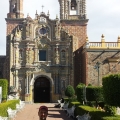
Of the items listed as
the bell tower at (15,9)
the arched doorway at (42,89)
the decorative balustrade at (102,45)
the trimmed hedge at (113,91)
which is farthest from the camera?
the bell tower at (15,9)

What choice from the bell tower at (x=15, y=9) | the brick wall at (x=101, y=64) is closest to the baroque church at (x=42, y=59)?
the bell tower at (x=15, y=9)

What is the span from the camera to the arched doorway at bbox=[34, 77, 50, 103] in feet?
144

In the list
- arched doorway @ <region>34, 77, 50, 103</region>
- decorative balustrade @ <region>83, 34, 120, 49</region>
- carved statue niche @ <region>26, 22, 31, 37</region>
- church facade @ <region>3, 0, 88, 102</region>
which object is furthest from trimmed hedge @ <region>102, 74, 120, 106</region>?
carved statue niche @ <region>26, 22, 31, 37</region>

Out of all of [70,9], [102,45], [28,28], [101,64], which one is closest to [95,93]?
[101,64]

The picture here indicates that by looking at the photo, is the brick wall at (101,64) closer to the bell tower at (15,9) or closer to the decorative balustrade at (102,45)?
the decorative balustrade at (102,45)

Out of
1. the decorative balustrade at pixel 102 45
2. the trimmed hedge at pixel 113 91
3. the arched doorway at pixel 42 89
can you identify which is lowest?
the arched doorway at pixel 42 89

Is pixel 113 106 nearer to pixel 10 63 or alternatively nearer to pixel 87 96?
pixel 87 96

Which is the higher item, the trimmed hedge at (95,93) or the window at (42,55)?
the window at (42,55)

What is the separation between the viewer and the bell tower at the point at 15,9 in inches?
1813

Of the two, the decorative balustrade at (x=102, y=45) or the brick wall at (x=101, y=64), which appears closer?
the brick wall at (x=101, y=64)

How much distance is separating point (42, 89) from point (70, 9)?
39.8ft

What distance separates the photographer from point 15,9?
154 ft

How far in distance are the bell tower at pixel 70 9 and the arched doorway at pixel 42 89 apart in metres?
9.48

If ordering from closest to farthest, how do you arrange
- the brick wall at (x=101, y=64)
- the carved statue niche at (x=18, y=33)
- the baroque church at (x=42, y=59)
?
the brick wall at (x=101, y=64) → the baroque church at (x=42, y=59) → the carved statue niche at (x=18, y=33)
